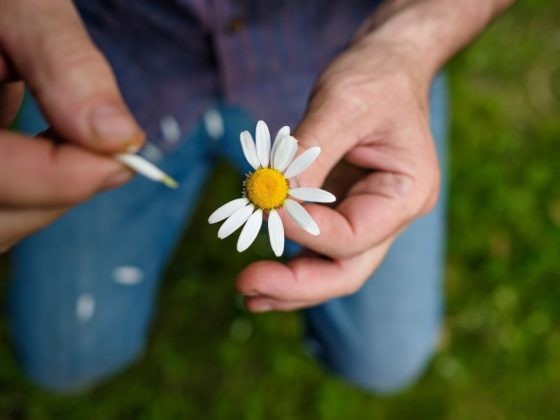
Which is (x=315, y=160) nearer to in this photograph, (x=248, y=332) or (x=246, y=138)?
(x=246, y=138)

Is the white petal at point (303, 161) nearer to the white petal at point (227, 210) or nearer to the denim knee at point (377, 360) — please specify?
the white petal at point (227, 210)

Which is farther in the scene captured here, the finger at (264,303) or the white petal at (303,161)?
the finger at (264,303)

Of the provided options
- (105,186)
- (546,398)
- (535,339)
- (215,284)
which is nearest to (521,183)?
(535,339)

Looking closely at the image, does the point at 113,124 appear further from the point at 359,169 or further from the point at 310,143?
the point at 359,169

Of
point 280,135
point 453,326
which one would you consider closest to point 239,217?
point 280,135

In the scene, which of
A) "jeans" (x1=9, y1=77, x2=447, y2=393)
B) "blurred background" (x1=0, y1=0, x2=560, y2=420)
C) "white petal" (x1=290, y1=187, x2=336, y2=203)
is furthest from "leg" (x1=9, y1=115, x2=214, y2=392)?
"white petal" (x1=290, y1=187, x2=336, y2=203)

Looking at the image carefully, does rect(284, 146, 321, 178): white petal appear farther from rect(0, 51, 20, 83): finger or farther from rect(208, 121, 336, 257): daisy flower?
rect(0, 51, 20, 83): finger

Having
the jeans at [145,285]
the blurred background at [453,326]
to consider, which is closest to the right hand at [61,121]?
the jeans at [145,285]
